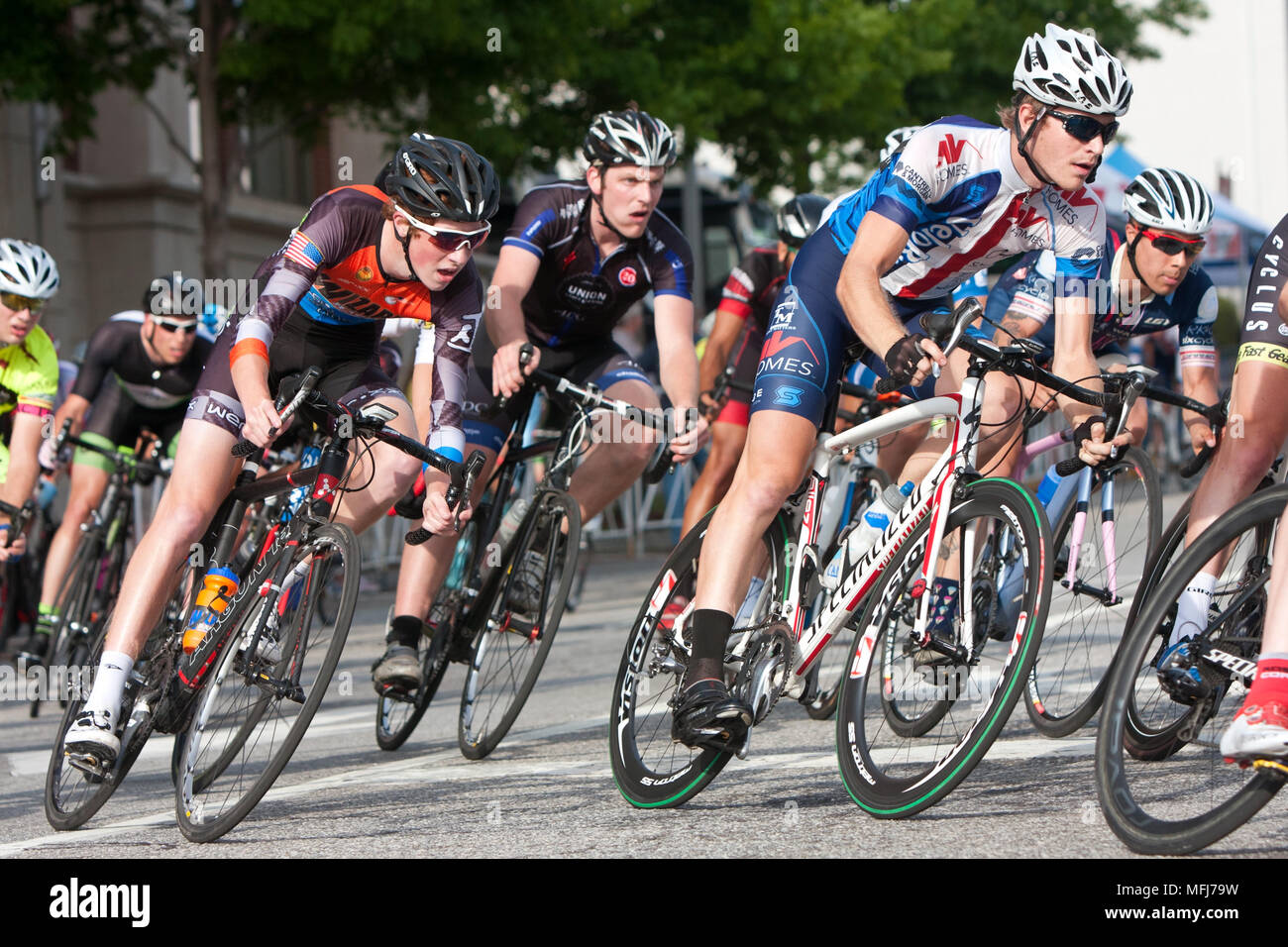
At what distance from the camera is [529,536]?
6121 mm

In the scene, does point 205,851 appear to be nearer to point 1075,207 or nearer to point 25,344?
point 1075,207

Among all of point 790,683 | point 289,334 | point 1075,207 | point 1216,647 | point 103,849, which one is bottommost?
point 103,849

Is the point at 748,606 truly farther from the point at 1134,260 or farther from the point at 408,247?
the point at 1134,260

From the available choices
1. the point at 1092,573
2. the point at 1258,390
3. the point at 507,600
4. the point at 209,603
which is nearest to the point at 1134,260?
the point at 1092,573

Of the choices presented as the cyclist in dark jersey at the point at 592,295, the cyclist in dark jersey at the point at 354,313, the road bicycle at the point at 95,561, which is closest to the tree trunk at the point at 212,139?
the road bicycle at the point at 95,561

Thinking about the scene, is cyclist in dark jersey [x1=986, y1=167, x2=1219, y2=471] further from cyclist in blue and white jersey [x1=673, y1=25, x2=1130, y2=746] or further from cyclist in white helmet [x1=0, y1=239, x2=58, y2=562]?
cyclist in white helmet [x1=0, y1=239, x2=58, y2=562]

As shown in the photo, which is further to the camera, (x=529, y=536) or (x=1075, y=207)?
(x=529, y=536)

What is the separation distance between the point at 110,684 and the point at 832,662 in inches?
92.7

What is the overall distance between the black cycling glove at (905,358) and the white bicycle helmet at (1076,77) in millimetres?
886

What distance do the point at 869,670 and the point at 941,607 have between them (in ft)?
0.81

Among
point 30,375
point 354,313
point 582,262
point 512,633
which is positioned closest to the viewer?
point 354,313

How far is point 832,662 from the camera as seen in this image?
18.8 ft

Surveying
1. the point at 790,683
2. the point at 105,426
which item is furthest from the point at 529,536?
the point at 105,426

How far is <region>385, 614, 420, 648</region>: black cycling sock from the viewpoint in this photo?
609 cm
